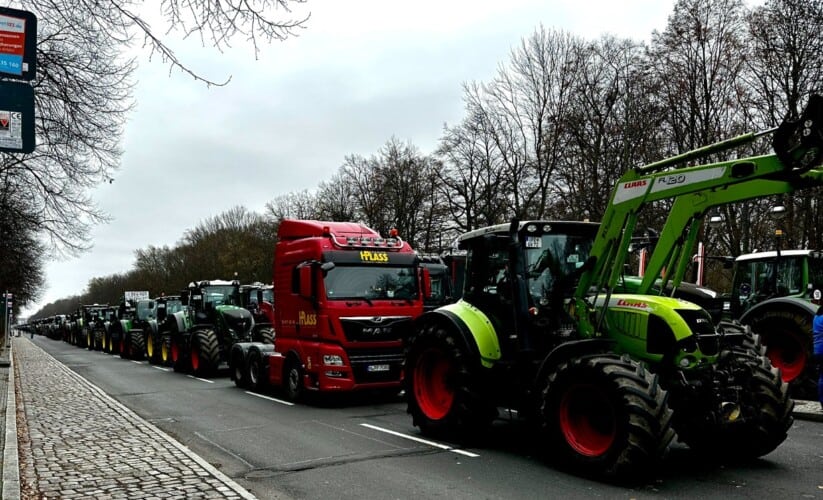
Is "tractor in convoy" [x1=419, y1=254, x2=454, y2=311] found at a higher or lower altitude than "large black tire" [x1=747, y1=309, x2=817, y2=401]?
higher

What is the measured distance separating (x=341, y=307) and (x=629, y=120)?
20.1m

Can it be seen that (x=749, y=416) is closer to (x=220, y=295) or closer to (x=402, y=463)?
(x=402, y=463)

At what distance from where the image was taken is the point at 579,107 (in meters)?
30.6

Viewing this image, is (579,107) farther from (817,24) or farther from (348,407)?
(348,407)

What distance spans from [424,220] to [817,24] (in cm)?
2270

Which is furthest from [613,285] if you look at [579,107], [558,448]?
[579,107]

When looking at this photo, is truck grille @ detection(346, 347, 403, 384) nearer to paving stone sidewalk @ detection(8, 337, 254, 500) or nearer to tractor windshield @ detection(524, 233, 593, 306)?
paving stone sidewalk @ detection(8, 337, 254, 500)

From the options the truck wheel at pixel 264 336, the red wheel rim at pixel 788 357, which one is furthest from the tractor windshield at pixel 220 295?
the red wheel rim at pixel 788 357

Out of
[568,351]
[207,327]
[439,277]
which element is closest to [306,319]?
[568,351]

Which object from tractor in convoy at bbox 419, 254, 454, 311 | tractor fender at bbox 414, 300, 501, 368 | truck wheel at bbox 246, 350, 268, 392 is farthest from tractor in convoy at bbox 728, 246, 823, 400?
tractor in convoy at bbox 419, 254, 454, 311

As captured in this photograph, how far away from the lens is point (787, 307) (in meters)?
12.2

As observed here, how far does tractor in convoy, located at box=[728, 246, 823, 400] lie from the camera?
12.0 metres

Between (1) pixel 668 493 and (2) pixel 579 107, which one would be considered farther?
(2) pixel 579 107

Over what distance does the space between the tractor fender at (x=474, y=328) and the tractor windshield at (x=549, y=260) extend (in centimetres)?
81
